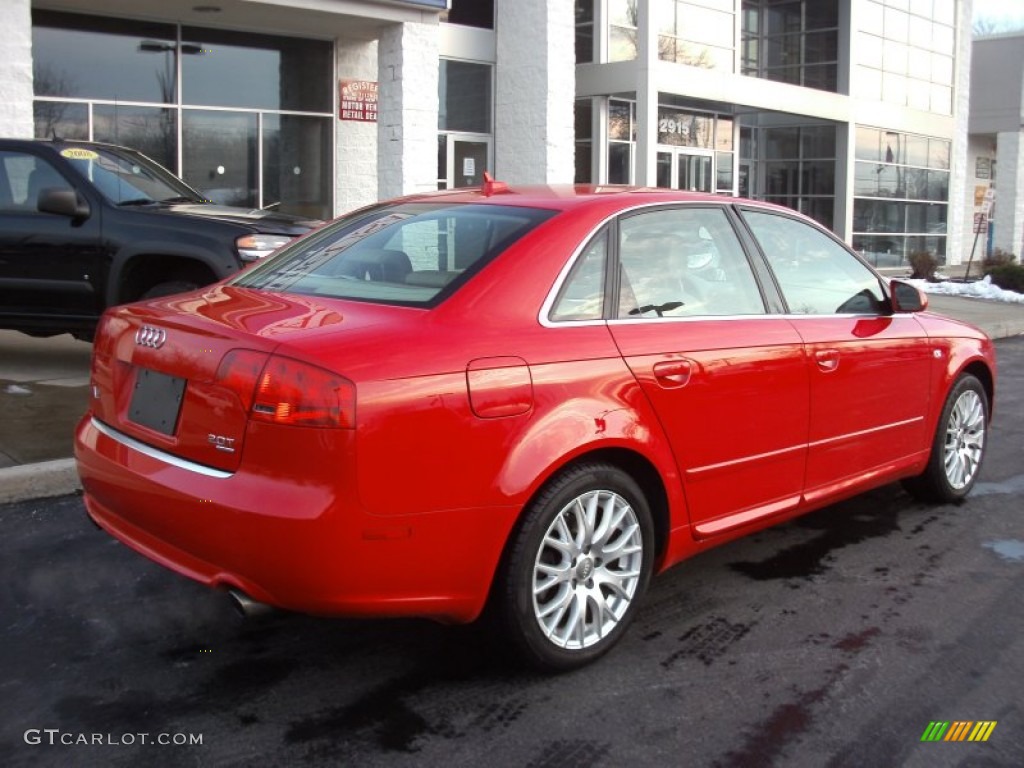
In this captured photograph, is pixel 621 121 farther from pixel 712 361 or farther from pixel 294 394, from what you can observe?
pixel 294 394

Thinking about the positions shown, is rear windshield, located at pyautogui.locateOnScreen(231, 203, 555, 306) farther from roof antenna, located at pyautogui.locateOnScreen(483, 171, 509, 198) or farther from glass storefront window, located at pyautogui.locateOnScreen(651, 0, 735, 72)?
glass storefront window, located at pyautogui.locateOnScreen(651, 0, 735, 72)

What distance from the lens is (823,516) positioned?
5.66 metres

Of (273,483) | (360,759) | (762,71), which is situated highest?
(762,71)

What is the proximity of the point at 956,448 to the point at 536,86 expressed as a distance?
39.2 ft

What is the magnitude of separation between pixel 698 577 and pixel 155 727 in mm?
2395

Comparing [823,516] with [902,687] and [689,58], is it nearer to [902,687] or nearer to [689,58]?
[902,687]

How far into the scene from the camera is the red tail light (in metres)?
3.04

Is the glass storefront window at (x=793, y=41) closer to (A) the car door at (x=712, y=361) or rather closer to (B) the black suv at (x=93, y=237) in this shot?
(B) the black suv at (x=93, y=237)

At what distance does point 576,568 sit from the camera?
360 centimetres

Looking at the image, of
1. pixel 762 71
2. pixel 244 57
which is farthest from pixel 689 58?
pixel 244 57

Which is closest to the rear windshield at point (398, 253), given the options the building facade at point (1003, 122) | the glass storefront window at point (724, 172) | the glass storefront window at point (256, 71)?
the glass storefront window at point (256, 71)


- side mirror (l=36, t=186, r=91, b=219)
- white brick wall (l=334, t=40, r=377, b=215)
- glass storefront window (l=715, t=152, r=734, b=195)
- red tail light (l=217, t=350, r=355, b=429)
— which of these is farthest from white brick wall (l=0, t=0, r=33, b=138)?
glass storefront window (l=715, t=152, r=734, b=195)

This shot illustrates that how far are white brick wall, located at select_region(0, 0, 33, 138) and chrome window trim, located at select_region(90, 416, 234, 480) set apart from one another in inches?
332

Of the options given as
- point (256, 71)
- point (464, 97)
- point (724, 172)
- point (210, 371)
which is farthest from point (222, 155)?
point (724, 172)
